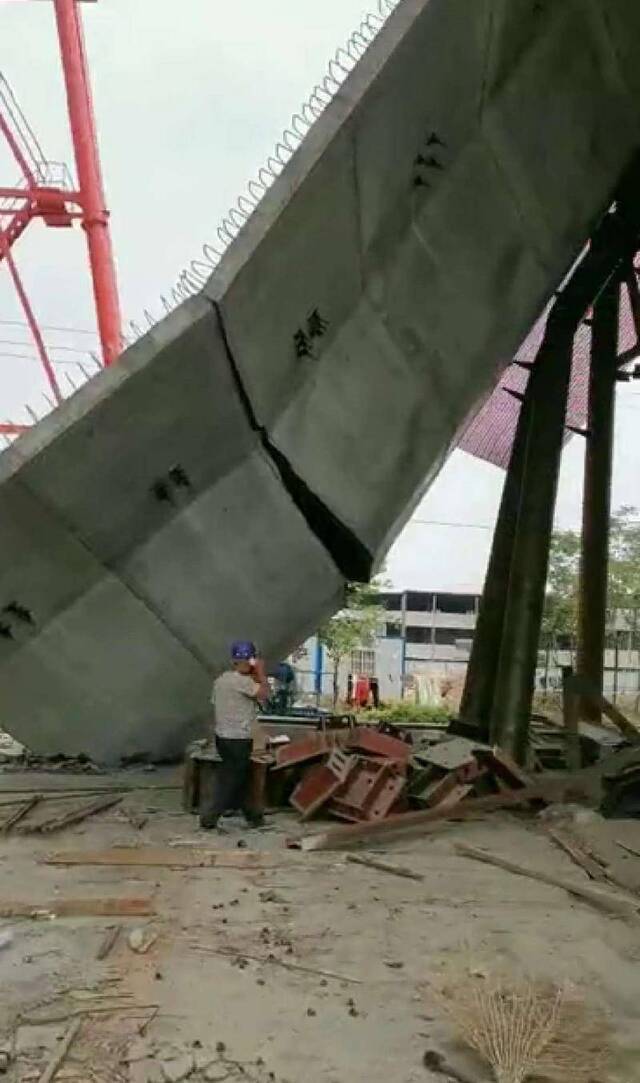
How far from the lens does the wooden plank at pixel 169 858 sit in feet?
23.7

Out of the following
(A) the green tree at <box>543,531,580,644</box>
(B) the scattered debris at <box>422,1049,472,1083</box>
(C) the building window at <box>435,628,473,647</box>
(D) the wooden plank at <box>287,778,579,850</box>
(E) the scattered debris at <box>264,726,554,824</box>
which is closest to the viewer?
(B) the scattered debris at <box>422,1049,472,1083</box>

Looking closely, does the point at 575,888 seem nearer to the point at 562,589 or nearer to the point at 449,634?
the point at 562,589

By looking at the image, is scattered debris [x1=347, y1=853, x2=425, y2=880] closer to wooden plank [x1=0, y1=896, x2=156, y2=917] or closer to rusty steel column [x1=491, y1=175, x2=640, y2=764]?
wooden plank [x1=0, y1=896, x2=156, y2=917]

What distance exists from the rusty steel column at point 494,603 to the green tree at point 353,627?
1596 centimetres

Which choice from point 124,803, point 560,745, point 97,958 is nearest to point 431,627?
point 560,745

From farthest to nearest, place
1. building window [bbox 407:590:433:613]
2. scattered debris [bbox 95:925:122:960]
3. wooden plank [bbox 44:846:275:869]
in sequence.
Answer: building window [bbox 407:590:433:613]
wooden plank [bbox 44:846:275:869]
scattered debris [bbox 95:925:122:960]

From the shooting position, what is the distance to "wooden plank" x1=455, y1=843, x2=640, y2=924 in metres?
6.27

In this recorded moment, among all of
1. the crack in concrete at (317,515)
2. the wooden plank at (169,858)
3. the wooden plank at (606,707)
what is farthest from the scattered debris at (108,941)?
the wooden plank at (606,707)

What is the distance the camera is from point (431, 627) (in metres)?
50.6

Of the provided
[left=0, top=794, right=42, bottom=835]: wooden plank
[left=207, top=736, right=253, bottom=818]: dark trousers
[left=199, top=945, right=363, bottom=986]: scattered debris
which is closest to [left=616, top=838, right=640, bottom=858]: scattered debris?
[left=207, top=736, right=253, bottom=818]: dark trousers

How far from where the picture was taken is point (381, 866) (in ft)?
23.9

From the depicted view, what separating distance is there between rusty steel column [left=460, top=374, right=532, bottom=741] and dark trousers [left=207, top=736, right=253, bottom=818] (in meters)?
4.00

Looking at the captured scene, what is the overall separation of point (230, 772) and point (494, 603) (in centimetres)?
480

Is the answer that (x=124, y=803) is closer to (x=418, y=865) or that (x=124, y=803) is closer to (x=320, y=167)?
(x=418, y=865)
